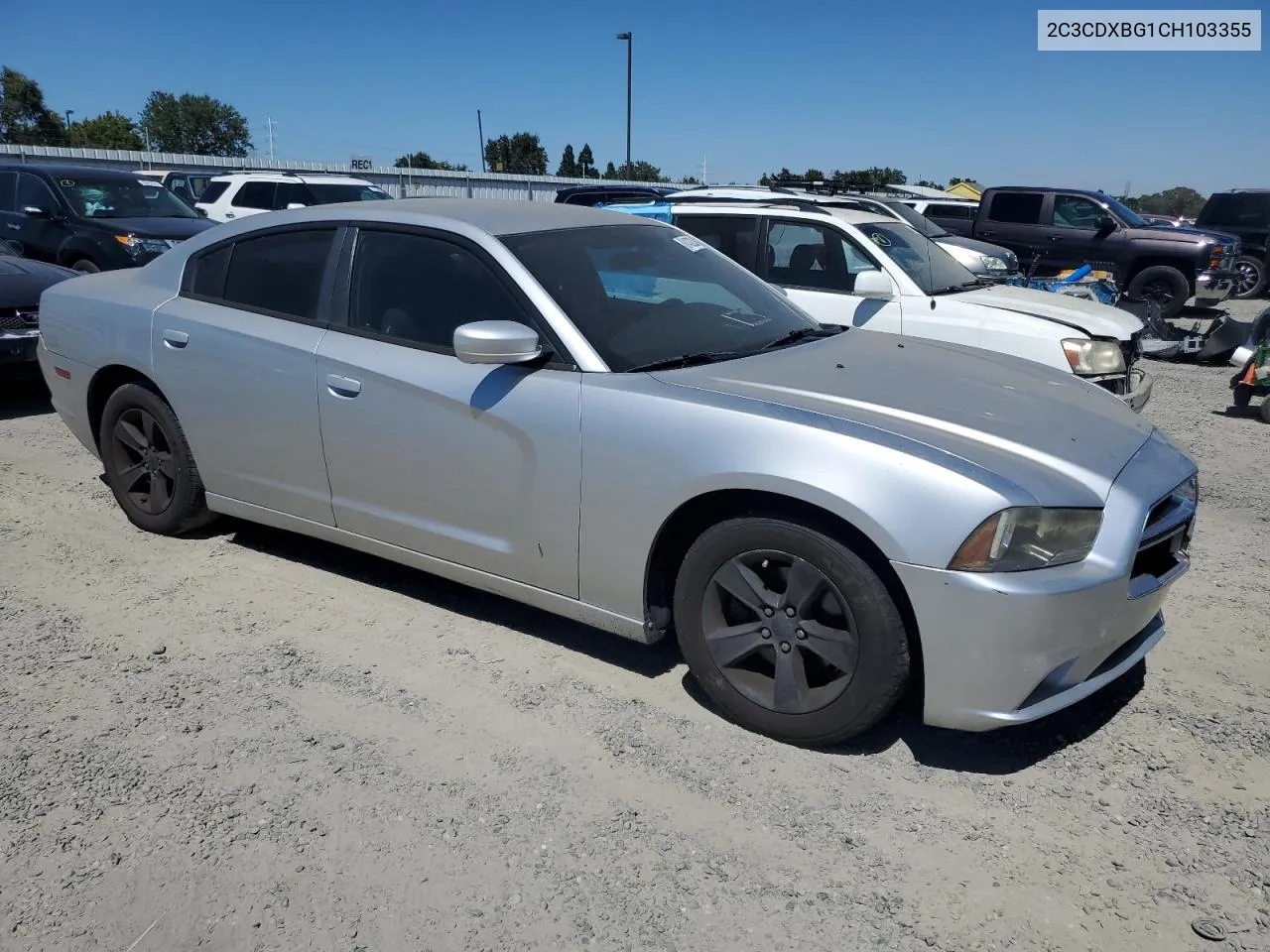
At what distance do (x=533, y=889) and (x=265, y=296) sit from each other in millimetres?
2910

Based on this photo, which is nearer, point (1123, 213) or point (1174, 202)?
point (1123, 213)

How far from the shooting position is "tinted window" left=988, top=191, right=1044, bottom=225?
50.3 feet

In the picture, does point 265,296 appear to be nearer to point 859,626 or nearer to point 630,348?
point 630,348

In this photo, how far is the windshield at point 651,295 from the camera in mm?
3617

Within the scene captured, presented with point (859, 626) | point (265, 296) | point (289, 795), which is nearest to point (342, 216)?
point (265, 296)

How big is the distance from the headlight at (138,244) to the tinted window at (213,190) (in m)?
7.06

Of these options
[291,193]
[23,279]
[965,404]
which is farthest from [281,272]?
[291,193]

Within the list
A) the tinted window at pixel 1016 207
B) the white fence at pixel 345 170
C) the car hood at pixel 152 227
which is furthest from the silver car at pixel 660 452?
the white fence at pixel 345 170

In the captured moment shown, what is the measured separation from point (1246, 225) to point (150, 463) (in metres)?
19.6

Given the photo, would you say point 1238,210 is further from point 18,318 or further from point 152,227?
point 18,318

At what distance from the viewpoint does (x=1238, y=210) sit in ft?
59.8

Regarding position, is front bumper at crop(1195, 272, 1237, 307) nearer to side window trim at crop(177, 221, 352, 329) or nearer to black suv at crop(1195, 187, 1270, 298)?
black suv at crop(1195, 187, 1270, 298)

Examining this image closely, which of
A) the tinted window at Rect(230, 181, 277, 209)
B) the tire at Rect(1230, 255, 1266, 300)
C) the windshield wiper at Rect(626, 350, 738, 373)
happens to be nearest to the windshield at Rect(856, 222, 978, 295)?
the windshield wiper at Rect(626, 350, 738, 373)

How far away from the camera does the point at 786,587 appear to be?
3.03 metres
